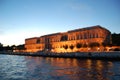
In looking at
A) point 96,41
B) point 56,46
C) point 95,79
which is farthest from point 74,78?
point 56,46

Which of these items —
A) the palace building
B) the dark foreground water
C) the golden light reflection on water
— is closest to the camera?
the dark foreground water

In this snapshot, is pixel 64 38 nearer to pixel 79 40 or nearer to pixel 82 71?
pixel 79 40

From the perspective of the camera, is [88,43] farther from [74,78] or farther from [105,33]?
[74,78]

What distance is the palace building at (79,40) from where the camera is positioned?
326 ft

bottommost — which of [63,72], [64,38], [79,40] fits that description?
[63,72]

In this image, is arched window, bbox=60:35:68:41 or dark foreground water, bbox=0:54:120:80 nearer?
dark foreground water, bbox=0:54:120:80

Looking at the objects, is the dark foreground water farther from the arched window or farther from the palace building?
the arched window

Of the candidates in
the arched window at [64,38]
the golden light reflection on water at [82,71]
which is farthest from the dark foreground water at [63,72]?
the arched window at [64,38]

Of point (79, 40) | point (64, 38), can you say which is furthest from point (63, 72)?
point (64, 38)

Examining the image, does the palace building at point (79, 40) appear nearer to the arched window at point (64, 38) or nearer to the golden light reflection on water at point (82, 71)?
the arched window at point (64, 38)

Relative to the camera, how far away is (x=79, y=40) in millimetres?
110688

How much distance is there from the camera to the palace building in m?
99.4

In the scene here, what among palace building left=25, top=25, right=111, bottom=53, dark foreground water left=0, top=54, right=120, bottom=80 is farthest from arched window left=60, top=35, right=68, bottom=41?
dark foreground water left=0, top=54, right=120, bottom=80

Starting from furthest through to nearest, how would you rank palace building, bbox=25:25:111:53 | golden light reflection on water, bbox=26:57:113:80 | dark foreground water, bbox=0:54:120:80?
palace building, bbox=25:25:111:53 < golden light reflection on water, bbox=26:57:113:80 < dark foreground water, bbox=0:54:120:80
